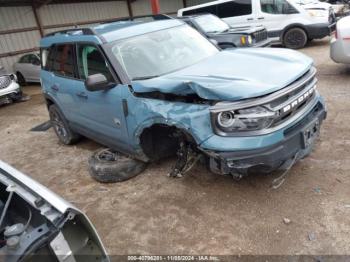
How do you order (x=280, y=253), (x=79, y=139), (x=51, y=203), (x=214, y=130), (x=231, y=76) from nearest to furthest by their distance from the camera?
(x=51, y=203) < (x=280, y=253) < (x=214, y=130) < (x=231, y=76) < (x=79, y=139)

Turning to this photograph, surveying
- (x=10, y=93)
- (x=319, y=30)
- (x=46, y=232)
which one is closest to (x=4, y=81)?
(x=10, y=93)

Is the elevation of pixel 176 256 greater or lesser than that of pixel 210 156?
lesser

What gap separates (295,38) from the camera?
11000 millimetres

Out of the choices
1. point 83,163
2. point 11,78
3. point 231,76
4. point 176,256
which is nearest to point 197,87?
point 231,76

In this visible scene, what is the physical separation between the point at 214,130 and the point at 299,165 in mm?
1483

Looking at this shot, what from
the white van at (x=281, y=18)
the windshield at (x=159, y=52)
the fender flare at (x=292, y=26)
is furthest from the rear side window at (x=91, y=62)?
the fender flare at (x=292, y=26)

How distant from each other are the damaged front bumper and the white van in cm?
862

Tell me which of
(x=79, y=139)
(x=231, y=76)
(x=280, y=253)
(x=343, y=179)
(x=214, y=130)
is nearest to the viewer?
(x=280, y=253)

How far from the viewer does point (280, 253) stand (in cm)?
267

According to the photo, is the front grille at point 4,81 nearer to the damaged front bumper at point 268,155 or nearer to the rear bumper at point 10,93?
the rear bumper at point 10,93

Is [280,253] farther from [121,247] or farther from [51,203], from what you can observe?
[51,203]

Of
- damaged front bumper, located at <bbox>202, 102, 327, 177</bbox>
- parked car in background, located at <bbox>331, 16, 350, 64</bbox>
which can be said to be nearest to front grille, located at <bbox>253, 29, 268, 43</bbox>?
parked car in background, located at <bbox>331, 16, 350, 64</bbox>

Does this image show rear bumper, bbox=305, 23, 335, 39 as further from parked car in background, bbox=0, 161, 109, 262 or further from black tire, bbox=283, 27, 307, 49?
parked car in background, bbox=0, 161, 109, 262

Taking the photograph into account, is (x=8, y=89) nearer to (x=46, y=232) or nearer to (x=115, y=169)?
(x=115, y=169)
